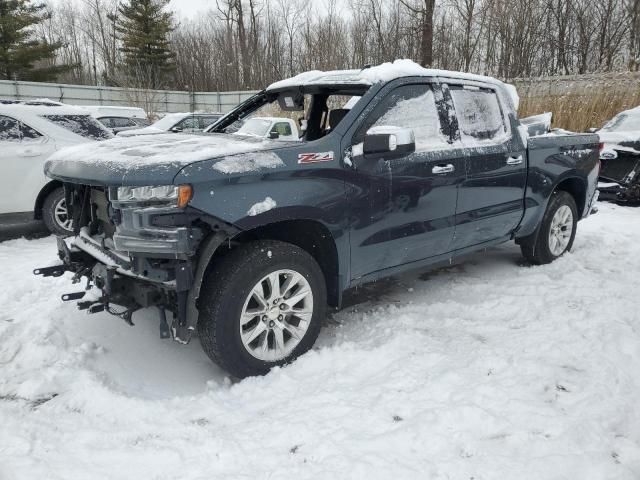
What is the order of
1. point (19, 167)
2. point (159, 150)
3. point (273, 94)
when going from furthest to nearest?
point (19, 167)
point (273, 94)
point (159, 150)

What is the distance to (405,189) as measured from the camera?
3602 mm

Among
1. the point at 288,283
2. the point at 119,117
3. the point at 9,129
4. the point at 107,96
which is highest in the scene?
the point at 107,96

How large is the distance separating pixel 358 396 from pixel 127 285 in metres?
1.50

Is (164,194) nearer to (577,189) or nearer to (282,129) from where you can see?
(282,129)

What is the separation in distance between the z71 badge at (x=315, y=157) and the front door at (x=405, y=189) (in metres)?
0.19

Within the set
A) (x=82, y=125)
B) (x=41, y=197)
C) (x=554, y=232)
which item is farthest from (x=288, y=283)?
(x=82, y=125)

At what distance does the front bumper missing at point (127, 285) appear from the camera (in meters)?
2.79

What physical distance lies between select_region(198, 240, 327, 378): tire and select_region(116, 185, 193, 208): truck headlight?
0.49 m

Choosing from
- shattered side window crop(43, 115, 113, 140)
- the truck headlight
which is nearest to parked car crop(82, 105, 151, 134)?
shattered side window crop(43, 115, 113, 140)

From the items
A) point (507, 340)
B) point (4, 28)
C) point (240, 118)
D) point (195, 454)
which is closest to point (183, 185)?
point (195, 454)

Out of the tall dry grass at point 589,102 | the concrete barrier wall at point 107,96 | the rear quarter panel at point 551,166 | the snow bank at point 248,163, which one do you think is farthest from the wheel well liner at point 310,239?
the concrete barrier wall at point 107,96

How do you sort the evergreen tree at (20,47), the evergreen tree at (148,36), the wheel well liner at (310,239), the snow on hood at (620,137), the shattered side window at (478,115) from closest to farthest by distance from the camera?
the wheel well liner at (310,239) < the shattered side window at (478,115) < the snow on hood at (620,137) < the evergreen tree at (20,47) < the evergreen tree at (148,36)

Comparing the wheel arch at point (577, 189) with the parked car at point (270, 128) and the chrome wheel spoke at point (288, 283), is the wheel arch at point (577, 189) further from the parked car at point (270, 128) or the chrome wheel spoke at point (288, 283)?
the chrome wheel spoke at point (288, 283)

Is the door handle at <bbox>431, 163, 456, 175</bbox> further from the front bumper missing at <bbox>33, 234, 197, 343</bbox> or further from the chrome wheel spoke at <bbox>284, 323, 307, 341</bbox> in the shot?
the front bumper missing at <bbox>33, 234, 197, 343</bbox>
